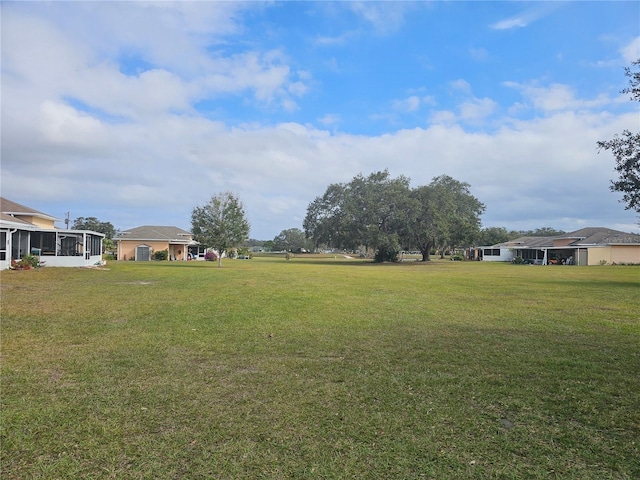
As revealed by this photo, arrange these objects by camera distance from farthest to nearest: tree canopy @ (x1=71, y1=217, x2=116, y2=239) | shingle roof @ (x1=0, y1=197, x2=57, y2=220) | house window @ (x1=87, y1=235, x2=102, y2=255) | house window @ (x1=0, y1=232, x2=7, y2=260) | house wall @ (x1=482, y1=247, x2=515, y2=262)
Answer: tree canopy @ (x1=71, y1=217, x2=116, y2=239), house wall @ (x1=482, y1=247, x2=515, y2=262), house window @ (x1=87, y1=235, x2=102, y2=255), shingle roof @ (x1=0, y1=197, x2=57, y2=220), house window @ (x1=0, y1=232, x2=7, y2=260)

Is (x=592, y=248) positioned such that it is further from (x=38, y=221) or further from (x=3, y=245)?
(x=38, y=221)

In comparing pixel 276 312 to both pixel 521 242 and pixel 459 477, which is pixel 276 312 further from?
pixel 521 242

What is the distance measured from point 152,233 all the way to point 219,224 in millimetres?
20478

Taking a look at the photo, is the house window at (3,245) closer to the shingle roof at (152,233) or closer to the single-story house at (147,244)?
the single-story house at (147,244)

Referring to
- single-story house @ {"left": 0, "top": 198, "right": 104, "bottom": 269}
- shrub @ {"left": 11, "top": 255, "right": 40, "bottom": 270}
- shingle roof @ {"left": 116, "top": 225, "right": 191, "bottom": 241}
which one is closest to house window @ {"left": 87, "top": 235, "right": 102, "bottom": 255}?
single-story house @ {"left": 0, "top": 198, "right": 104, "bottom": 269}

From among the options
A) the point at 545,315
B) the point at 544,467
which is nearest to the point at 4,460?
the point at 544,467

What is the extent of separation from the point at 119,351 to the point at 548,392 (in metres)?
5.91

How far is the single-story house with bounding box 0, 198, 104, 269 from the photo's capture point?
80.1 feet

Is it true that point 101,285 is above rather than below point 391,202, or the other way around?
below

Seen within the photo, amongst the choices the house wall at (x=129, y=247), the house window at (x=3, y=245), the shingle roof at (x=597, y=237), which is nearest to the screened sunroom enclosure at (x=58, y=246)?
the house window at (x=3, y=245)

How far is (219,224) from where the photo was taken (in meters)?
33.6

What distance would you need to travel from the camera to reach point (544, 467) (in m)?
3.06

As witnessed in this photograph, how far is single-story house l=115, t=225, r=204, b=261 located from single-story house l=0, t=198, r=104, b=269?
17.3 meters

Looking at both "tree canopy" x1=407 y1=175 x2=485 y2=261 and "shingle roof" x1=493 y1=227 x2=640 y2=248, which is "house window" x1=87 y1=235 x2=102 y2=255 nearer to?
"tree canopy" x1=407 y1=175 x2=485 y2=261
